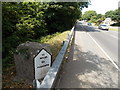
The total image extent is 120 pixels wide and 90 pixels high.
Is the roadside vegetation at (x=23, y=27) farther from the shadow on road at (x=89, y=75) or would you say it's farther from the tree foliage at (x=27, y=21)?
the shadow on road at (x=89, y=75)

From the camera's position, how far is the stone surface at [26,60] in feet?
12.8

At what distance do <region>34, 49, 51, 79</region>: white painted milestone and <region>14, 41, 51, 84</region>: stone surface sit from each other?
0.89 meters

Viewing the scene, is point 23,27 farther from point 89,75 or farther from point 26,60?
point 89,75

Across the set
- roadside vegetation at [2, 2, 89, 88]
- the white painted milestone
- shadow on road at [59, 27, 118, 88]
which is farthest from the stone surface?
shadow on road at [59, 27, 118, 88]

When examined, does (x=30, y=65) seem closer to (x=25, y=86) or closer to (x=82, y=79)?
(x=25, y=86)

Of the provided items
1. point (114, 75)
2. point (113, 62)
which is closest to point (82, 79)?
point (114, 75)

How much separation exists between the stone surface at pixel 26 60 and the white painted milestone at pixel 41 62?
89 cm

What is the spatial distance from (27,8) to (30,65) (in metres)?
10.3

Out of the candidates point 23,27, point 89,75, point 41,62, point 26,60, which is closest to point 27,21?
point 23,27

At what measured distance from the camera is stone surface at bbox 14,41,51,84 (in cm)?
392

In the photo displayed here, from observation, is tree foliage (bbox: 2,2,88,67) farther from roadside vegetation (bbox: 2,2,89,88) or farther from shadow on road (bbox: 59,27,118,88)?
shadow on road (bbox: 59,27,118,88)

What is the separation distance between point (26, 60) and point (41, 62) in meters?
1.27

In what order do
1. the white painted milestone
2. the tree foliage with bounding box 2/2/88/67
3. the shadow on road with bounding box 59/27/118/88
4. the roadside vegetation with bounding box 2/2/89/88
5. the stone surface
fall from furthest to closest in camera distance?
the tree foliage with bounding box 2/2/88/67, the roadside vegetation with bounding box 2/2/89/88, the shadow on road with bounding box 59/27/118/88, the stone surface, the white painted milestone

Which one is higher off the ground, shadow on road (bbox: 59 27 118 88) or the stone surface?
the stone surface
